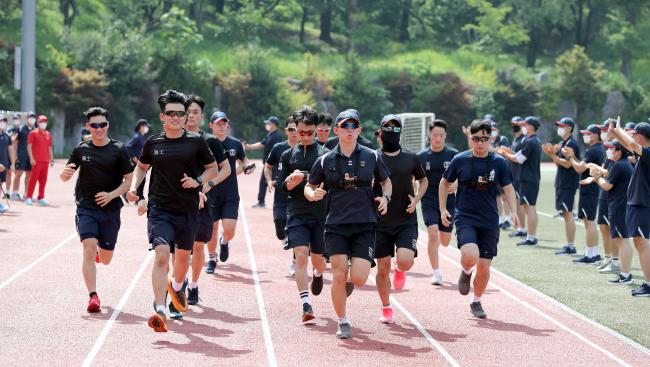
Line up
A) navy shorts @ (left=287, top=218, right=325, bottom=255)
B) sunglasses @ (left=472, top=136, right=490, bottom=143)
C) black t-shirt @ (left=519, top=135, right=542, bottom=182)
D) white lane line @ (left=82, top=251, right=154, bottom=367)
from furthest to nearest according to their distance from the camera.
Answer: black t-shirt @ (left=519, top=135, right=542, bottom=182) → sunglasses @ (left=472, top=136, right=490, bottom=143) → navy shorts @ (left=287, top=218, right=325, bottom=255) → white lane line @ (left=82, top=251, right=154, bottom=367)

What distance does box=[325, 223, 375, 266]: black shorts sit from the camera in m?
9.33

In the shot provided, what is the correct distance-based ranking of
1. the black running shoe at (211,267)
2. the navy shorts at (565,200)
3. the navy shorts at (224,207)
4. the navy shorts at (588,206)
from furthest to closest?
the navy shorts at (565,200) → the navy shorts at (588,206) → the black running shoe at (211,267) → the navy shorts at (224,207)

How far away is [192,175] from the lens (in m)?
9.50

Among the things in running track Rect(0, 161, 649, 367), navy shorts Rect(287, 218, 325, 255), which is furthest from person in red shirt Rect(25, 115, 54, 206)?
navy shorts Rect(287, 218, 325, 255)

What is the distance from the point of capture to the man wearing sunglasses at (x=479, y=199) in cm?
1066

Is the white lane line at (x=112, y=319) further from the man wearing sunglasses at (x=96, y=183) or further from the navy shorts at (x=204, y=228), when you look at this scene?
the navy shorts at (x=204, y=228)

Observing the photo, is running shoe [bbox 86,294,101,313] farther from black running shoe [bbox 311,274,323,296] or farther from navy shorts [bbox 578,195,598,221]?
navy shorts [bbox 578,195,598,221]

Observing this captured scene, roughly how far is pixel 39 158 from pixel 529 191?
37.4 feet

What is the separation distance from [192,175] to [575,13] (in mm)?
75122

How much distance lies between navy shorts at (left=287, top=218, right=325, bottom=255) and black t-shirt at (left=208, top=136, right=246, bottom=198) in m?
2.62

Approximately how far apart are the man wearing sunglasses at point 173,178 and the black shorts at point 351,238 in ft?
4.03

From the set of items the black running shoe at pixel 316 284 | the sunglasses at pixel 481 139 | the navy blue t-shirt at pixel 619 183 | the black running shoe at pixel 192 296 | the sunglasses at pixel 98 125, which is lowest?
the black running shoe at pixel 192 296

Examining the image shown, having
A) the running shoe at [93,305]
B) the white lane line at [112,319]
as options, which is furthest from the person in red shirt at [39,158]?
the running shoe at [93,305]

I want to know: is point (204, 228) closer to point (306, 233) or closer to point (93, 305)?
point (306, 233)
